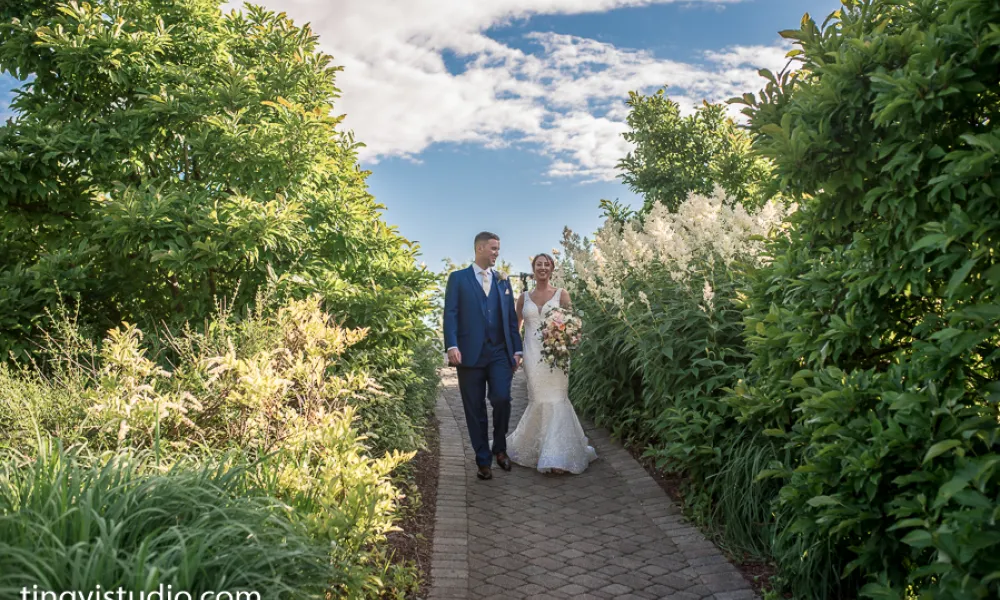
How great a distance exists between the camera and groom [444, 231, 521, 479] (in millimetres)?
7453

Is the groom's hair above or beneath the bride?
above

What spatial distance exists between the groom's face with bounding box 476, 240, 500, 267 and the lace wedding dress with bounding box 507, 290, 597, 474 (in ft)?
3.52

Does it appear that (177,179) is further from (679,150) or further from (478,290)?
(679,150)

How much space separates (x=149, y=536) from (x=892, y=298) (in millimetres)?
3571

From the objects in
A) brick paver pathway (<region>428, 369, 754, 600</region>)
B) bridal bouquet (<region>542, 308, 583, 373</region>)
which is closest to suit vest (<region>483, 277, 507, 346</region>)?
bridal bouquet (<region>542, 308, 583, 373</region>)

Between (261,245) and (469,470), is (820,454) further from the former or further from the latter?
(261,245)

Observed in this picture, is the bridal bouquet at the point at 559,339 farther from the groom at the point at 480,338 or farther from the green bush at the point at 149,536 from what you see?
the green bush at the point at 149,536

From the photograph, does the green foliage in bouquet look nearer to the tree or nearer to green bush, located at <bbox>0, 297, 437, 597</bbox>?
green bush, located at <bbox>0, 297, 437, 597</bbox>

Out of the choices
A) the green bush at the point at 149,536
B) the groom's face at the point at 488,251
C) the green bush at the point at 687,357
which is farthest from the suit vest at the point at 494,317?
the green bush at the point at 149,536

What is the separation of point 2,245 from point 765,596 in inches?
360

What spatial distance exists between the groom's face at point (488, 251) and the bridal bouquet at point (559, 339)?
3.19 ft

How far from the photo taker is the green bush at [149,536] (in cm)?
285

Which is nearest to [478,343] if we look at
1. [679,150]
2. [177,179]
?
[177,179]

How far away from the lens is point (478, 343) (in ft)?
24.4
